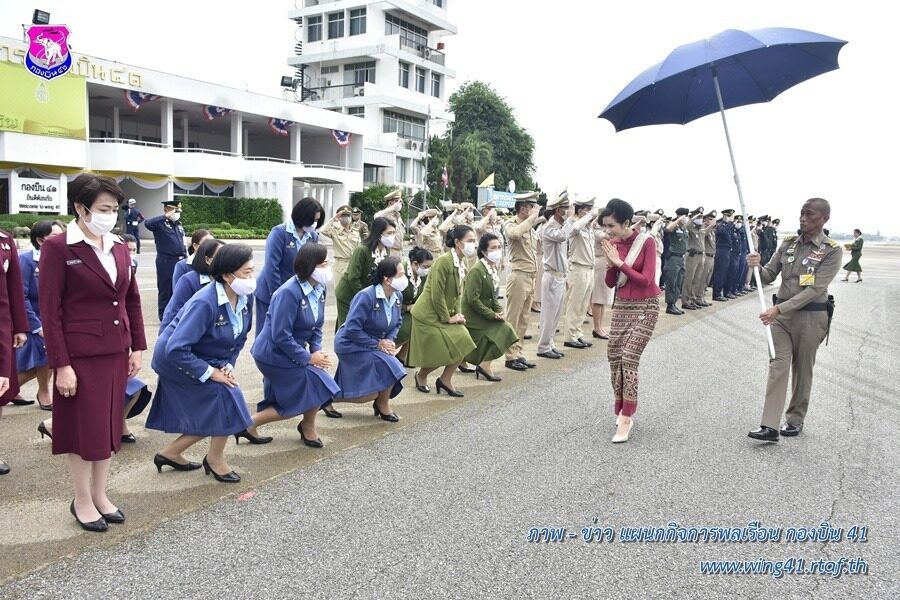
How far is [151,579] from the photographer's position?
10.6ft

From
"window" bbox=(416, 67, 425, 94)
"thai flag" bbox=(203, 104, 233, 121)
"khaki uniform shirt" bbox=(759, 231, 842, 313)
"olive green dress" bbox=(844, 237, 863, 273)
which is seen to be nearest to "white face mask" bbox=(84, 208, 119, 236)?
"khaki uniform shirt" bbox=(759, 231, 842, 313)

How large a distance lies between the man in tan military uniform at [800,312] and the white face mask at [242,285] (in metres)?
3.92

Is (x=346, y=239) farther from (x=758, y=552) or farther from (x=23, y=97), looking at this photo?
(x=23, y=97)

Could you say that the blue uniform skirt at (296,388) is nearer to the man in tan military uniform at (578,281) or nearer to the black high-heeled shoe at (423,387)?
the black high-heeled shoe at (423,387)

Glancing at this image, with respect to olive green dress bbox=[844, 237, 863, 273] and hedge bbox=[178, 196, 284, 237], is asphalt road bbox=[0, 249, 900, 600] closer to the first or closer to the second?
olive green dress bbox=[844, 237, 863, 273]

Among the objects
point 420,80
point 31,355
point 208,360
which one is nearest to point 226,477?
point 208,360

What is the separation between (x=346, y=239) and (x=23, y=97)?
22.5 meters

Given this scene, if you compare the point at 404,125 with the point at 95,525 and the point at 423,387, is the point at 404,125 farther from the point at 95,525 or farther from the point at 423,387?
the point at 95,525

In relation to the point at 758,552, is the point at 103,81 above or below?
above

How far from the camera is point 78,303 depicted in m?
3.65

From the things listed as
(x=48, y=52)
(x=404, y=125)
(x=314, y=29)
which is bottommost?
(x=48, y=52)

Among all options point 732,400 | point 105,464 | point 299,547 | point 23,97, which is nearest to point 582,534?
point 299,547

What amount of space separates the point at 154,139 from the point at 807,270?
41.8 meters

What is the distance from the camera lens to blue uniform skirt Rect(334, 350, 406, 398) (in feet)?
18.9
